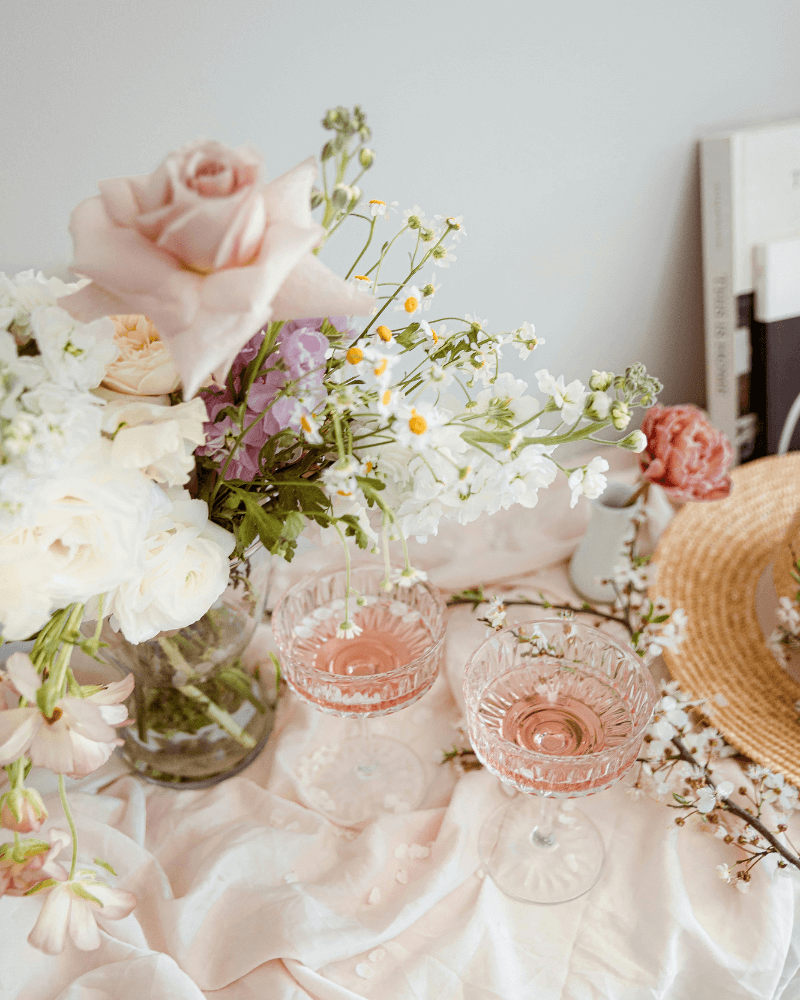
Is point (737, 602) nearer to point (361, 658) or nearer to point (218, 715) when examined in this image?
point (361, 658)

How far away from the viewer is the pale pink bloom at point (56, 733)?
1.38 ft

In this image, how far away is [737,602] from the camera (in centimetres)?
90

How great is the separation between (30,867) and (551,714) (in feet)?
1.43

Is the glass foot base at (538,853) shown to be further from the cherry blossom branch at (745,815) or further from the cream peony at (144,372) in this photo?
the cream peony at (144,372)

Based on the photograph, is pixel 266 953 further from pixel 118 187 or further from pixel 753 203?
pixel 753 203

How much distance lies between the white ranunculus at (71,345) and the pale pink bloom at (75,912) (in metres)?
0.31

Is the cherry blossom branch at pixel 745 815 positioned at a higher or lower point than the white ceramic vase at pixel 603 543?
lower

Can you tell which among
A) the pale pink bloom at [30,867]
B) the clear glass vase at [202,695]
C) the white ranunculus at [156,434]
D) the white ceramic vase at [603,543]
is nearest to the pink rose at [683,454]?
the white ceramic vase at [603,543]

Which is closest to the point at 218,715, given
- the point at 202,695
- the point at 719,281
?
the point at 202,695

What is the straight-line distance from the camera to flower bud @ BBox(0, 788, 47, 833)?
449mm

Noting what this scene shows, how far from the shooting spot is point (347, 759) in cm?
83

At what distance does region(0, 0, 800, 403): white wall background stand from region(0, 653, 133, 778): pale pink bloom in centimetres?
45

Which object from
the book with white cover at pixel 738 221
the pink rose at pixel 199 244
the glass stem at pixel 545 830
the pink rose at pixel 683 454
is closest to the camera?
the pink rose at pixel 199 244

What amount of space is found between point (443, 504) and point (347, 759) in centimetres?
43
